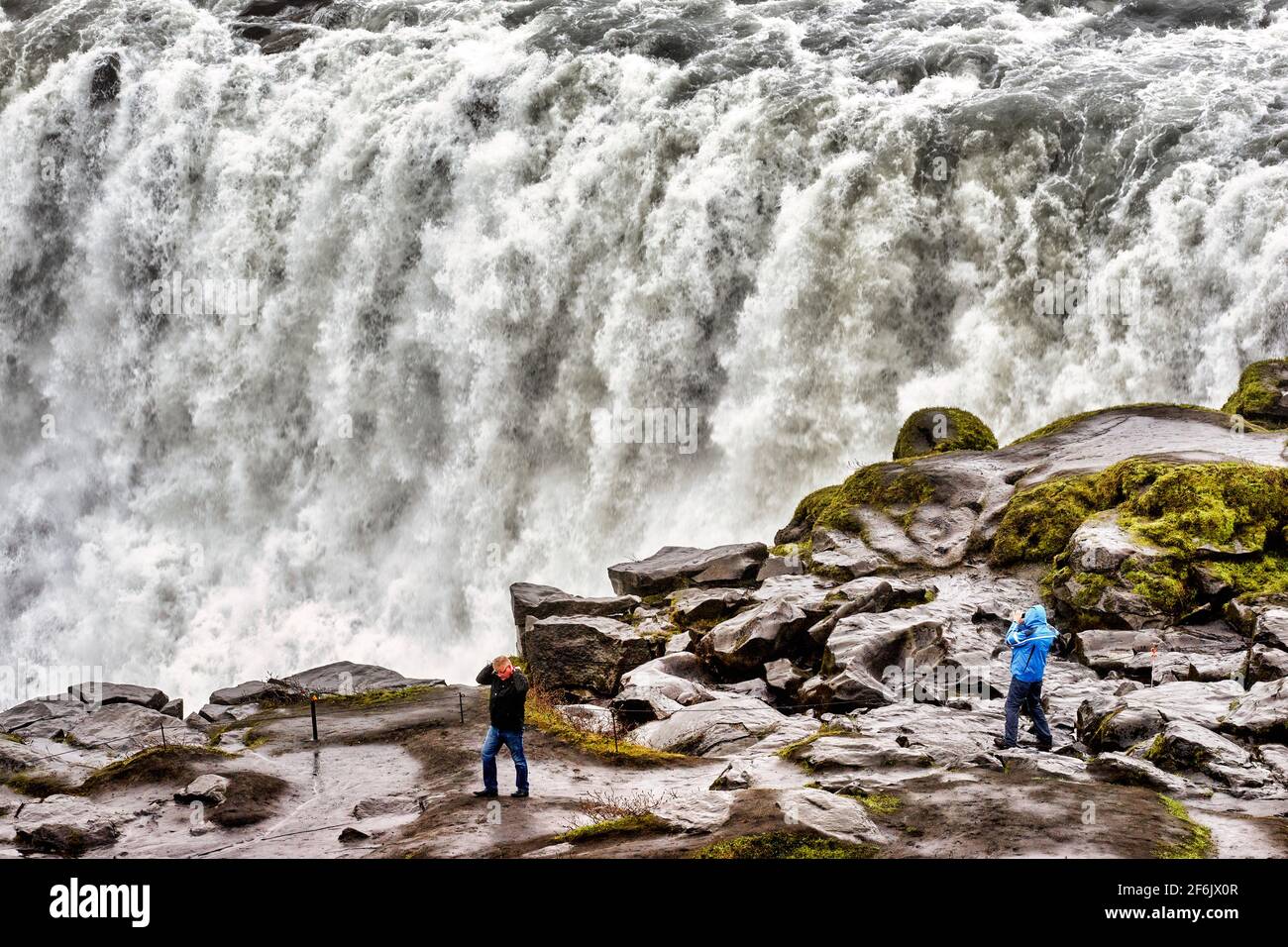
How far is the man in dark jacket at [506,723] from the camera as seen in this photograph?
44.5ft

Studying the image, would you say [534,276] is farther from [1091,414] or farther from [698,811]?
[698,811]

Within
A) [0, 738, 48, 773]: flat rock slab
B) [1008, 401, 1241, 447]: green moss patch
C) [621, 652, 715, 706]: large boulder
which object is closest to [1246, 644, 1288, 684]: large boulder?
[621, 652, 715, 706]: large boulder

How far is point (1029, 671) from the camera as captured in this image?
1396cm

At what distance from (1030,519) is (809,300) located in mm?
12255

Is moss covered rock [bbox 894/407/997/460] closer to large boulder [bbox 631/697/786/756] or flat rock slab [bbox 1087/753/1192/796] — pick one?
large boulder [bbox 631/697/786/756]

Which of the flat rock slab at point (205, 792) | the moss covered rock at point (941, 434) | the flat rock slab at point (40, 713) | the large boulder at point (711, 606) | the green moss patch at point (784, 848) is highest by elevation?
the moss covered rock at point (941, 434)

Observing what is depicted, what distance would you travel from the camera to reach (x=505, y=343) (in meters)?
35.8

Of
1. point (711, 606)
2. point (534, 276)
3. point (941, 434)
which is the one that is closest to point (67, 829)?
point (711, 606)

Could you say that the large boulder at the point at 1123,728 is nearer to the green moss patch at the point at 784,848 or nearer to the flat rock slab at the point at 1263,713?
the flat rock slab at the point at 1263,713

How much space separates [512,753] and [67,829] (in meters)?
4.85

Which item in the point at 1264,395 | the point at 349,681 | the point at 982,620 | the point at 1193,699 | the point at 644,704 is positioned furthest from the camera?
the point at 349,681

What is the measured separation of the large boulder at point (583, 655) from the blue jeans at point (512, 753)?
584 centimetres

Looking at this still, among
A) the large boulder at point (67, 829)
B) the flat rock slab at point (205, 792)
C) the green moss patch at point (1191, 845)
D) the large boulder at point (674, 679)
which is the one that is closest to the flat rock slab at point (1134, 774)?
the green moss patch at point (1191, 845)
